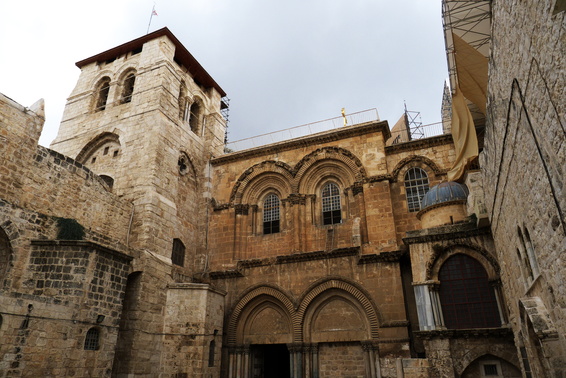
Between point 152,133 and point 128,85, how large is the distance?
17.2 feet

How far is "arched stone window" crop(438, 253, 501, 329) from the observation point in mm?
11469

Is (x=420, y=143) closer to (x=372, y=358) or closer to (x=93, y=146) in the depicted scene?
(x=372, y=358)

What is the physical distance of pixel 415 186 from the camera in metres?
15.9

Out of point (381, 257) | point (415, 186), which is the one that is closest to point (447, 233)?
point (381, 257)

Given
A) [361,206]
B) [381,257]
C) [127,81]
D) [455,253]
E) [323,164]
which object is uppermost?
[127,81]

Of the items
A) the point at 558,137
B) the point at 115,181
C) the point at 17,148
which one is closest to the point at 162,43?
the point at 115,181

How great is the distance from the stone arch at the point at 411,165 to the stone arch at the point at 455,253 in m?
4.35

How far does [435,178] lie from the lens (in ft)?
51.3

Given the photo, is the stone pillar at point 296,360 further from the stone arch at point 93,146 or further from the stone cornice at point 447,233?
the stone arch at point 93,146

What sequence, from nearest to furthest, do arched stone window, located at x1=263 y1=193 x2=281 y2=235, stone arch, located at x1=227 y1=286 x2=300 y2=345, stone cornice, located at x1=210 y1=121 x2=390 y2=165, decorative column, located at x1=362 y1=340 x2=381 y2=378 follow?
decorative column, located at x1=362 y1=340 x2=381 y2=378 < stone arch, located at x1=227 y1=286 x2=300 y2=345 < stone cornice, located at x1=210 y1=121 x2=390 y2=165 < arched stone window, located at x1=263 y1=193 x2=281 y2=235

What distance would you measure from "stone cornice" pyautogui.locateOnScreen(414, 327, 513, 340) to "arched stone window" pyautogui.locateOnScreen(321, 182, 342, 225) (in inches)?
234

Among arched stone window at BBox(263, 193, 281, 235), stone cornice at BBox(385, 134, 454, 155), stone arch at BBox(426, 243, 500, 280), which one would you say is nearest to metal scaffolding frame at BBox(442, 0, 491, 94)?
stone cornice at BBox(385, 134, 454, 155)

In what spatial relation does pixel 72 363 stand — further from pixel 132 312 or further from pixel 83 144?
pixel 83 144

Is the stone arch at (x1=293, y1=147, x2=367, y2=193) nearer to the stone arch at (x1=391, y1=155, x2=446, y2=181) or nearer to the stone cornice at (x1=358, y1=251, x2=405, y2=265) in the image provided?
the stone arch at (x1=391, y1=155, x2=446, y2=181)
